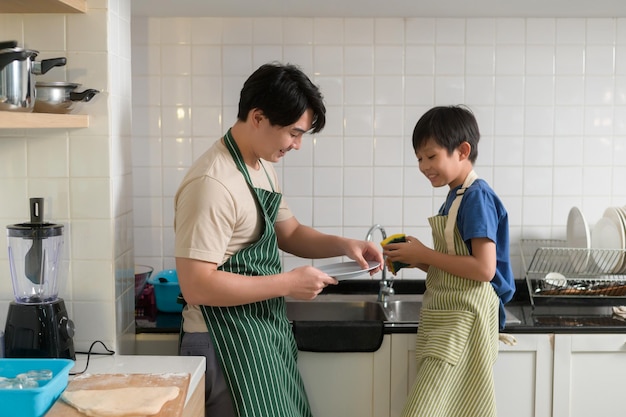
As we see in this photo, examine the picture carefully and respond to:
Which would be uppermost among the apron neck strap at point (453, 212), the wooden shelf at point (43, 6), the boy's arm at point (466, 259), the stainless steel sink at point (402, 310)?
the wooden shelf at point (43, 6)

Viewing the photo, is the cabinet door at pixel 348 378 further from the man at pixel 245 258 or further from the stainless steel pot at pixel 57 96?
the stainless steel pot at pixel 57 96

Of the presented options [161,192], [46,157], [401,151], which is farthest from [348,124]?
[46,157]

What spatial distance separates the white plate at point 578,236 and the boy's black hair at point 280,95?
120 centimetres

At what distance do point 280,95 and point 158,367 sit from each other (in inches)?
29.7

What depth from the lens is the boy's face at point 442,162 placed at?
2289mm

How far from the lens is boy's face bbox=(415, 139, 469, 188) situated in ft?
7.51

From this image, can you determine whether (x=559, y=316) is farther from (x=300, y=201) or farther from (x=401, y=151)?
(x=300, y=201)

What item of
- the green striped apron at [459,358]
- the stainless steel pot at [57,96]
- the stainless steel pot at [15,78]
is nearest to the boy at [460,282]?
the green striped apron at [459,358]

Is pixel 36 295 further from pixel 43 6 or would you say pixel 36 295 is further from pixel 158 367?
pixel 43 6

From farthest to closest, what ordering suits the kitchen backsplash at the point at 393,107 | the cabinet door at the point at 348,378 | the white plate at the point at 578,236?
the kitchen backsplash at the point at 393,107
the white plate at the point at 578,236
the cabinet door at the point at 348,378

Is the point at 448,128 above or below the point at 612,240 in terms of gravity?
above

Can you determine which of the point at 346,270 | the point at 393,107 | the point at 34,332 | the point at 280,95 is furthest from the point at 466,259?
the point at 34,332

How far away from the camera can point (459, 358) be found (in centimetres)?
226

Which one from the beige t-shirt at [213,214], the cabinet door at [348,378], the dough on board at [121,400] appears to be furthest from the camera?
the cabinet door at [348,378]
